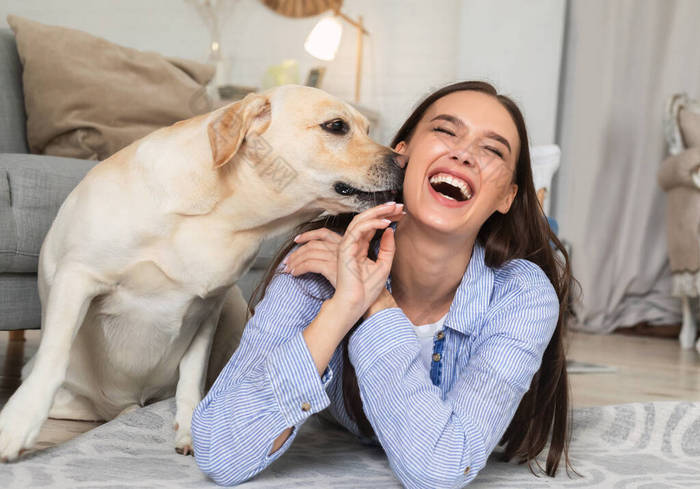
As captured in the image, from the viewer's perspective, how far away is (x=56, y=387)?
3.54 feet

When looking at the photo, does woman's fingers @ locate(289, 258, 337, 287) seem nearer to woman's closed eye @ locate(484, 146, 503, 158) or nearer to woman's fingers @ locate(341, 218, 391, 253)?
woman's fingers @ locate(341, 218, 391, 253)

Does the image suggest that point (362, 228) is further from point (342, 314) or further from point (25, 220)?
point (25, 220)

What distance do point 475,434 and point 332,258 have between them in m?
0.33

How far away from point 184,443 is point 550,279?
0.68 m

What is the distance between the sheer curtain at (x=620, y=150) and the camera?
12.2 ft

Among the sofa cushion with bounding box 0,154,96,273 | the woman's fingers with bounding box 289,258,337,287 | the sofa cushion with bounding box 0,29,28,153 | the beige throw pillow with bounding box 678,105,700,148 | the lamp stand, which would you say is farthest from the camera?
the lamp stand

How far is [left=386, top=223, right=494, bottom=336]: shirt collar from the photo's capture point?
114 centimetres

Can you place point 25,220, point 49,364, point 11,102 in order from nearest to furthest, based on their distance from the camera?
point 49,364, point 25,220, point 11,102

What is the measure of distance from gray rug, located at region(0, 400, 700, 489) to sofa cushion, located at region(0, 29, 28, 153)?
1.20 m

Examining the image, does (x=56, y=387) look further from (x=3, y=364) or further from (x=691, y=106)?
(x=691, y=106)

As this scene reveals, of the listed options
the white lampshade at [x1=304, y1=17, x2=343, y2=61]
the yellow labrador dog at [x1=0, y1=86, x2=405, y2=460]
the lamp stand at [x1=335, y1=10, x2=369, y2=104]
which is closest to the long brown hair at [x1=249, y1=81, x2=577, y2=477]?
the yellow labrador dog at [x1=0, y1=86, x2=405, y2=460]

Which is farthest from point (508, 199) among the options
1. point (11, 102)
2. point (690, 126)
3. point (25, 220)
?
point (690, 126)

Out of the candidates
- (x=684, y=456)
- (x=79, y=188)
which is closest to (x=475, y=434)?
→ (x=684, y=456)

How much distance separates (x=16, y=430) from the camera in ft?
3.36
